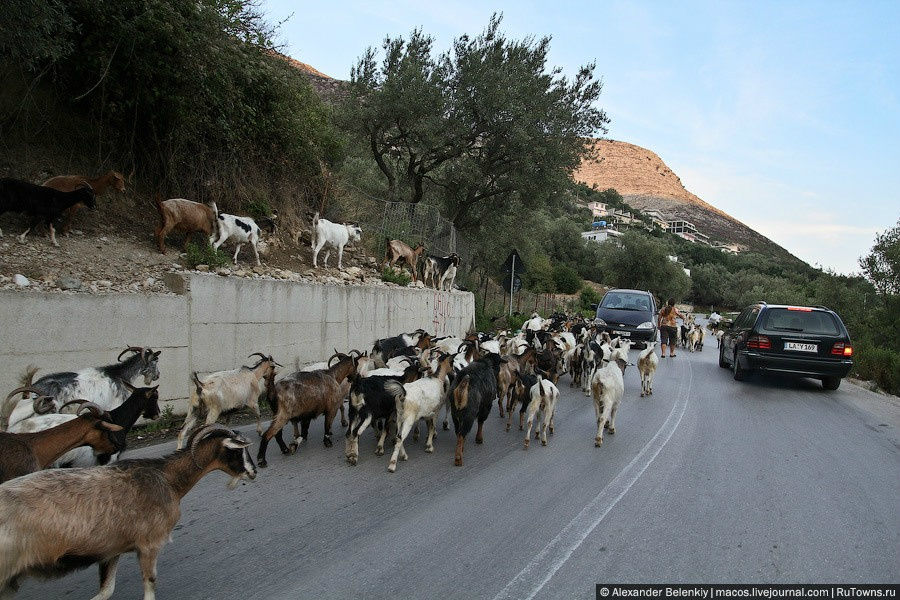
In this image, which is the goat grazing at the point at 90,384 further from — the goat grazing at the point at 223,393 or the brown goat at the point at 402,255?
the brown goat at the point at 402,255

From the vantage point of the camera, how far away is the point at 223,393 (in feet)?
20.1

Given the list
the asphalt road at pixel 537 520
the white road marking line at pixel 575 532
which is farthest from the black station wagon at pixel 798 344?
the white road marking line at pixel 575 532

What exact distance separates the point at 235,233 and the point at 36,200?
125 inches

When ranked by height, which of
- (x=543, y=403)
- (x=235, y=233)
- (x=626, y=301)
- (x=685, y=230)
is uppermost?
(x=685, y=230)

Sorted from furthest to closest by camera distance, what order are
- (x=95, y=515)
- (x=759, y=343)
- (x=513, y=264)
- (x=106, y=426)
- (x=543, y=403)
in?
(x=513, y=264) → (x=759, y=343) → (x=543, y=403) → (x=106, y=426) → (x=95, y=515)

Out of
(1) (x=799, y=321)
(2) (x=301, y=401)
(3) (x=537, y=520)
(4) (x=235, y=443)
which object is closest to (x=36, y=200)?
(2) (x=301, y=401)

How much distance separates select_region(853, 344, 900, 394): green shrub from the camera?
1411cm

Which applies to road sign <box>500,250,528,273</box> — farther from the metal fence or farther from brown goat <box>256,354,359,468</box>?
brown goat <box>256,354,359,468</box>

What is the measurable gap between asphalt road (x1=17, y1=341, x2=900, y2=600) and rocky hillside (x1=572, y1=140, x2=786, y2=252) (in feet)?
487

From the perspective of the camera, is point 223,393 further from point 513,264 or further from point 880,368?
point 880,368

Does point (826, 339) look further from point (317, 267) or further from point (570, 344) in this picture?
point (317, 267)

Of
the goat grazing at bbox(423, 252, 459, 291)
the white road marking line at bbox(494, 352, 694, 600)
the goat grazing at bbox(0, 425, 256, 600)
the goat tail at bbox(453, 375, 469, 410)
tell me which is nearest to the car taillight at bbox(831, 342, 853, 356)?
the white road marking line at bbox(494, 352, 694, 600)

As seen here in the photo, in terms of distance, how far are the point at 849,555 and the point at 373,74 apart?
2030 cm

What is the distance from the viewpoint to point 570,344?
Answer: 12430 millimetres
